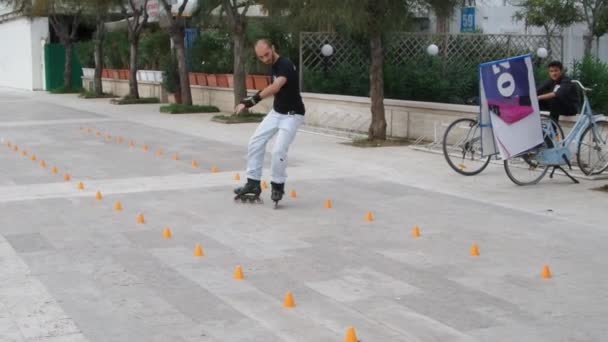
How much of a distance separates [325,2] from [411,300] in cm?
872

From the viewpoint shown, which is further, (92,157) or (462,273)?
(92,157)

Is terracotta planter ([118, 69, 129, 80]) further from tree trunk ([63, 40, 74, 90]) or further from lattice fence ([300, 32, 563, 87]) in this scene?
lattice fence ([300, 32, 563, 87])

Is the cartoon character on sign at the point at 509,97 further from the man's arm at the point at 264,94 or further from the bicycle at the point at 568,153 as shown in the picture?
the man's arm at the point at 264,94

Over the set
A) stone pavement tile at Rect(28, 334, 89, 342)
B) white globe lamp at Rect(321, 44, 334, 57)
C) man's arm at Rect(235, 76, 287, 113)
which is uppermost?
white globe lamp at Rect(321, 44, 334, 57)

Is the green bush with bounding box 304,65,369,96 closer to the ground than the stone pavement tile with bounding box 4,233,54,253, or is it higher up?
higher up

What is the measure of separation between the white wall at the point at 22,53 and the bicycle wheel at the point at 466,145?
29.6 meters

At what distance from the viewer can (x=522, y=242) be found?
784cm

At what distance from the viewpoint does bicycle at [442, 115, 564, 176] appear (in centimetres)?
1173

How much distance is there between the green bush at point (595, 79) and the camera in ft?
48.0

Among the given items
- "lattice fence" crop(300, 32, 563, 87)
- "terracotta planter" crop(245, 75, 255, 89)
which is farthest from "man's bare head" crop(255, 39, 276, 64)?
"terracotta planter" crop(245, 75, 255, 89)

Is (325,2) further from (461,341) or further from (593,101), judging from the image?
(461,341)

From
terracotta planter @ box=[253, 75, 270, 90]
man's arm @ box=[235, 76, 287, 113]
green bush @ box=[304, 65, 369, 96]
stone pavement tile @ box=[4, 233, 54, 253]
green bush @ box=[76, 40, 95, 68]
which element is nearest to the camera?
stone pavement tile @ box=[4, 233, 54, 253]

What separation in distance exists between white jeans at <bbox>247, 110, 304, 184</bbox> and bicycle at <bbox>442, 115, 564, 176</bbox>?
298 cm

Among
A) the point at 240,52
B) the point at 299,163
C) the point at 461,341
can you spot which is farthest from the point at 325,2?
the point at 461,341
